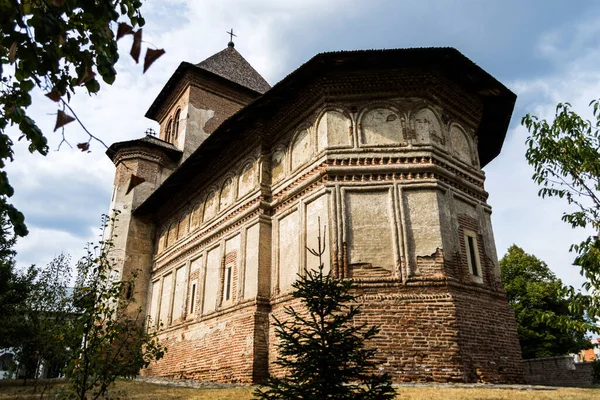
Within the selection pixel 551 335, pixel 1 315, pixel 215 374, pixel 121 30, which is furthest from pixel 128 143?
pixel 551 335

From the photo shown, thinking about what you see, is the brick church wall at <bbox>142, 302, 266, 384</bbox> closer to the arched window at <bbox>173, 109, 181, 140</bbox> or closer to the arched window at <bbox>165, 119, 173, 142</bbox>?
the arched window at <bbox>173, 109, 181, 140</bbox>

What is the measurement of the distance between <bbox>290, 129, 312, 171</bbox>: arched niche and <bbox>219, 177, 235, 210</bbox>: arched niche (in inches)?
105

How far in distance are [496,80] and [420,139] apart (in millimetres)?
2638

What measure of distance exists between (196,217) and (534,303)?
19646mm

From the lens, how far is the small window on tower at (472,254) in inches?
385

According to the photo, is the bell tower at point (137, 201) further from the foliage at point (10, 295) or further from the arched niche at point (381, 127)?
the arched niche at point (381, 127)

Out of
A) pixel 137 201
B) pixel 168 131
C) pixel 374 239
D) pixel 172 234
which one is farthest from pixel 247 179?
pixel 168 131

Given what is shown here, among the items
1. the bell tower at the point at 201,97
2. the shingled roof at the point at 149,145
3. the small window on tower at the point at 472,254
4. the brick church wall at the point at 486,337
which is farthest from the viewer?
the bell tower at the point at 201,97

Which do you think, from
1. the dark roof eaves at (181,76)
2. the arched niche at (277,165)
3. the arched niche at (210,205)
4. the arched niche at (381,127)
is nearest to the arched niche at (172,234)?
the arched niche at (210,205)

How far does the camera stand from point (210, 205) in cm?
1464

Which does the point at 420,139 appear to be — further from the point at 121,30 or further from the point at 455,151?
the point at 121,30

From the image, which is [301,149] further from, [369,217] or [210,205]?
[210,205]

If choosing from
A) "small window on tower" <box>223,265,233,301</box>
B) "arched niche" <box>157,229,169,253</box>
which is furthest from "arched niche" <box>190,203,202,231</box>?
"small window on tower" <box>223,265,233,301</box>

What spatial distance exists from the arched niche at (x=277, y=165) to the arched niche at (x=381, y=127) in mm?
2417
